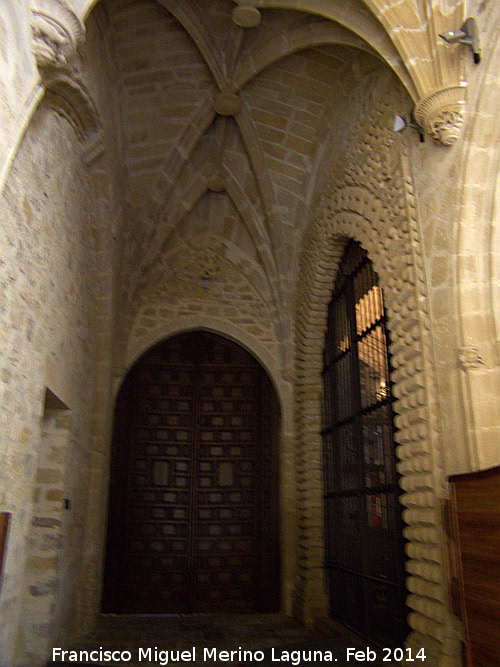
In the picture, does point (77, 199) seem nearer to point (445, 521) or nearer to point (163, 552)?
point (445, 521)

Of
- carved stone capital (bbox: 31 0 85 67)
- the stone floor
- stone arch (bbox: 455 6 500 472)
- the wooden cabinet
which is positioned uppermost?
carved stone capital (bbox: 31 0 85 67)

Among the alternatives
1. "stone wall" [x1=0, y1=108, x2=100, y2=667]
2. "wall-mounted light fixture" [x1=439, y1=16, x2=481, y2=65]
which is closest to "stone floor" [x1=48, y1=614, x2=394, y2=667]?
"stone wall" [x1=0, y1=108, x2=100, y2=667]

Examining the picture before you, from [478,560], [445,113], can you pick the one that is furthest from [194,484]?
[445,113]

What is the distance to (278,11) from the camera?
5867 mm

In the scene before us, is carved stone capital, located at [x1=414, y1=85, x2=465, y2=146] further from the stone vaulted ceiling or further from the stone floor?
the stone floor

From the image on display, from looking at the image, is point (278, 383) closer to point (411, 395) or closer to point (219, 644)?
point (219, 644)

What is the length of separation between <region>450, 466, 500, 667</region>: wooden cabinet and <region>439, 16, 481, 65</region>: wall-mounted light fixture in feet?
8.82

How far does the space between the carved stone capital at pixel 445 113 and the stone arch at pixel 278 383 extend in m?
4.52

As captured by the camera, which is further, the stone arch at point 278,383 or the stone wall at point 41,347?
the stone arch at point 278,383

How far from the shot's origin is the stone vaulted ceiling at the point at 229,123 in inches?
234

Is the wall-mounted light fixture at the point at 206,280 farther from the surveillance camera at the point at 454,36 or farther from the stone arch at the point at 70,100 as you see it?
the surveillance camera at the point at 454,36

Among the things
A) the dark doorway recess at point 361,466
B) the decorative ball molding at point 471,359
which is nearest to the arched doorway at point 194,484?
the dark doorway recess at point 361,466

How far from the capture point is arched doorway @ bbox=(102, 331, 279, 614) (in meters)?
7.86

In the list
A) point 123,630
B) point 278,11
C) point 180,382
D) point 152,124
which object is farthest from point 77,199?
point 123,630
